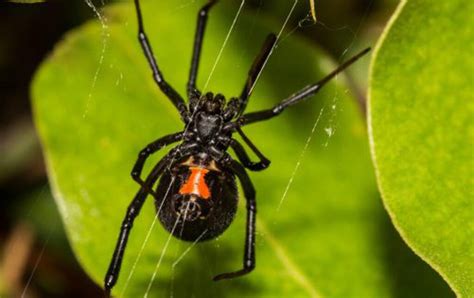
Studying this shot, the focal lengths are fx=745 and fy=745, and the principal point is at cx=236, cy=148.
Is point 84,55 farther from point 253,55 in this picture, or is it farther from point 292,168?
point 292,168

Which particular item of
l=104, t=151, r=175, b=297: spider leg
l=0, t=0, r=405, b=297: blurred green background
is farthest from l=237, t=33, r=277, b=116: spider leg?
l=0, t=0, r=405, b=297: blurred green background

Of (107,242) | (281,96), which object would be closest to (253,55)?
(281,96)

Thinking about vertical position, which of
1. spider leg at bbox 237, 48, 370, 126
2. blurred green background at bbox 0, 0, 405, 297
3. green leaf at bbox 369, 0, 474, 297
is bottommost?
blurred green background at bbox 0, 0, 405, 297

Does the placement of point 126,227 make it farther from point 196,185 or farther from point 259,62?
point 259,62

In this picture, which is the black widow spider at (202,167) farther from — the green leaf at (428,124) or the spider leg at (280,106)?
the green leaf at (428,124)

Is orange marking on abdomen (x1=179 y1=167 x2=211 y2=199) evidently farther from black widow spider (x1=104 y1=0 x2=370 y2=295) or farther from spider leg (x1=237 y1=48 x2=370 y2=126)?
spider leg (x1=237 y1=48 x2=370 y2=126)

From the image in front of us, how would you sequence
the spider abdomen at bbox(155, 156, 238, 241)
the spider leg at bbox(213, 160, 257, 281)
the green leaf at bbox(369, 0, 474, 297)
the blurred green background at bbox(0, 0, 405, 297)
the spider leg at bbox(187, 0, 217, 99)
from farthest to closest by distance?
the blurred green background at bbox(0, 0, 405, 297), the spider leg at bbox(187, 0, 217, 99), the spider leg at bbox(213, 160, 257, 281), the spider abdomen at bbox(155, 156, 238, 241), the green leaf at bbox(369, 0, 474, 297)

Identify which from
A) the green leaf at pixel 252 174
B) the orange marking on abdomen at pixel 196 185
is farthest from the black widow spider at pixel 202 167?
the green leaf at pixel 252 174
